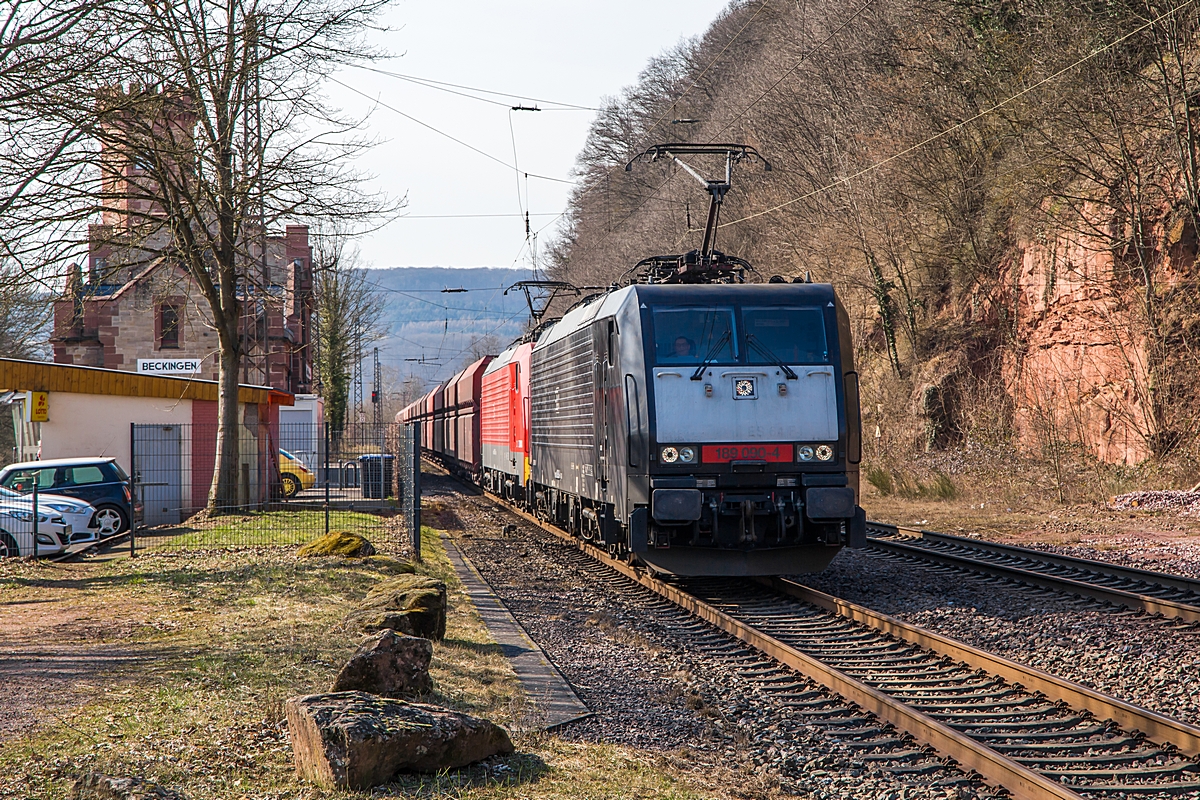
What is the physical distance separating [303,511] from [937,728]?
621 inches

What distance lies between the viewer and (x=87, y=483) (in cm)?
1950

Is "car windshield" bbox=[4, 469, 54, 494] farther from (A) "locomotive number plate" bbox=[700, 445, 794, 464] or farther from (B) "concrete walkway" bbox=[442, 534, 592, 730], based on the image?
(A) "locomotive number plate" bbox=[700, 445, 794, 464]

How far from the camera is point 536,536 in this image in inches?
745

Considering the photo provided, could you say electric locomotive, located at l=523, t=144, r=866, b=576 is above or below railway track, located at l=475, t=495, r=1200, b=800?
above

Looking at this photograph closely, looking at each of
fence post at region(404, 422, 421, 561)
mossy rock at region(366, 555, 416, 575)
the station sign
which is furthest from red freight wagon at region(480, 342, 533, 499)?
the station sign

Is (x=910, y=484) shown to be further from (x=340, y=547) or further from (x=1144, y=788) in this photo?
(x=1144, y=788)

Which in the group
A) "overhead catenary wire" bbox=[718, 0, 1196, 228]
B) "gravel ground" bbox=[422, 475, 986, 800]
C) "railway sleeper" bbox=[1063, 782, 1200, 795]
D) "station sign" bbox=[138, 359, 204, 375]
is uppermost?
"overhead catenary wire" bbox=[718, 0, 1196, 228]

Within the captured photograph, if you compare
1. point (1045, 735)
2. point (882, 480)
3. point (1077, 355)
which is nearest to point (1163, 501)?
point (1077, 355)

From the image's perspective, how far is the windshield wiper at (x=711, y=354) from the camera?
1081 centimetres

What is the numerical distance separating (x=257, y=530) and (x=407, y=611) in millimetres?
9611

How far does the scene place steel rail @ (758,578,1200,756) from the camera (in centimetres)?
582

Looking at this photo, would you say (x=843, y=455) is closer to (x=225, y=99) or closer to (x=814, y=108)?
(x=225, y=99)

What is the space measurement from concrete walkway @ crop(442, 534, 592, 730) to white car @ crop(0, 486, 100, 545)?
842cm

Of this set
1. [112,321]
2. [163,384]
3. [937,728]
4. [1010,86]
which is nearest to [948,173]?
[1010,86]
